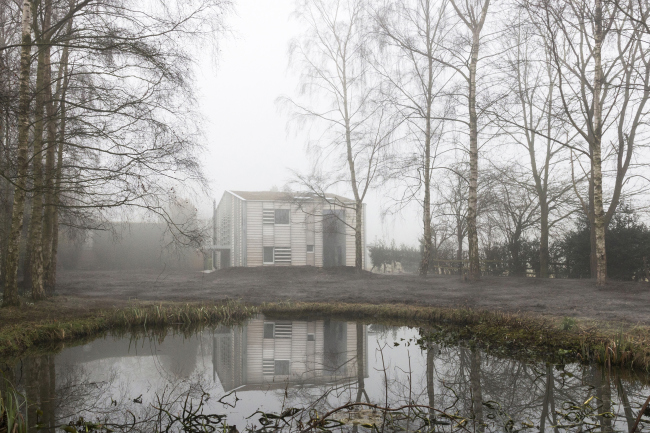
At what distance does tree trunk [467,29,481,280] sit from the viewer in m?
15.0

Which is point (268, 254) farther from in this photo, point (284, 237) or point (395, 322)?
point (395, 322)

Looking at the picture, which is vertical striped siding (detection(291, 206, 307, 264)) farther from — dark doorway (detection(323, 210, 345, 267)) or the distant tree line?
the distant tree line

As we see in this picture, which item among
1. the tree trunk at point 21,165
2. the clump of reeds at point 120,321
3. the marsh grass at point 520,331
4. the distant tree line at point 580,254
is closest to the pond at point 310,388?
the marsh grass at point 520,331

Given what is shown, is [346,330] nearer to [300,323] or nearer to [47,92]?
[300,323]

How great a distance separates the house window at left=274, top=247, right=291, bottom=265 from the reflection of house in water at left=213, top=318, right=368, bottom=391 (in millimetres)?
16657

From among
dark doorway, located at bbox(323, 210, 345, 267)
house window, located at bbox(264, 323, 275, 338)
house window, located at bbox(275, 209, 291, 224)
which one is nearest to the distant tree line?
dark doorway, located at bbox(323, 210, 345, 267)

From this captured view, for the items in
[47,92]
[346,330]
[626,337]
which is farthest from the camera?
[47,92]

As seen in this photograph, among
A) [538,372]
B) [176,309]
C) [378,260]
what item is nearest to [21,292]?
[176,309]

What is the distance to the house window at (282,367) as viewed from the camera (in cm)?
637

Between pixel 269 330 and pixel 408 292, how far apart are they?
5.96 metres

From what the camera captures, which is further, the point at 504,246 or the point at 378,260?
the point at 378,260

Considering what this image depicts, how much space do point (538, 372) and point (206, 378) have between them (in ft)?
13.7

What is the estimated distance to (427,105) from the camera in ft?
60.7

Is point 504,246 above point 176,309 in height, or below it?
above
